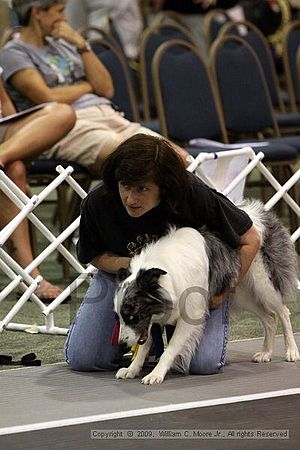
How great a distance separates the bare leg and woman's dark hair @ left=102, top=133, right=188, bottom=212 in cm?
132

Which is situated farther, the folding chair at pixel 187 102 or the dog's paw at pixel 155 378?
the folding chair at pixel 187 102

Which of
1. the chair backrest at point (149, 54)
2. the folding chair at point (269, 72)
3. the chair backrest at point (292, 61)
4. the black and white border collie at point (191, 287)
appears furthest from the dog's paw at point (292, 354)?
the chair backrest at point (292, 61)

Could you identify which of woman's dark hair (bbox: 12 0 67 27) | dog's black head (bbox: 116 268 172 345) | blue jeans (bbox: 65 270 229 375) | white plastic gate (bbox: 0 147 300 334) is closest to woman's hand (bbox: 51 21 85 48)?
woman's dark hair (bbox: 12 0 67 27)

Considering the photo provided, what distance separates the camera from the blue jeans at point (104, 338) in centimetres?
296

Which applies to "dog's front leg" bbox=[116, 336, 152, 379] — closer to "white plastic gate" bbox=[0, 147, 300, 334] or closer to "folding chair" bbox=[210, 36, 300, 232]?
"white plastic gate" bbox=[0, 147, 300, 334]

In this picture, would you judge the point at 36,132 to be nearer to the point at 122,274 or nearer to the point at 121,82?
the point at 121,82

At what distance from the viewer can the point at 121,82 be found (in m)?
5.26

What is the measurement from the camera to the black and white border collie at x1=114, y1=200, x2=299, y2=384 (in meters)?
2.70

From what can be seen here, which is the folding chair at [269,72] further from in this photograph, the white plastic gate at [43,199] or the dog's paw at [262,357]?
the dog's paw at [262,357]

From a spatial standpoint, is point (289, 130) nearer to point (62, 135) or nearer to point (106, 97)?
point (106, 97)

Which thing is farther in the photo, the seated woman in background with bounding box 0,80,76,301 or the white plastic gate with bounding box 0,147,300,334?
the seated woman in background with bounding box 0,80,76,301

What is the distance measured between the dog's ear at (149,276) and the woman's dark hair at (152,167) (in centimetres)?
22

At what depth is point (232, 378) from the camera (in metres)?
2.90

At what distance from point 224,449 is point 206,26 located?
13.8 feet
